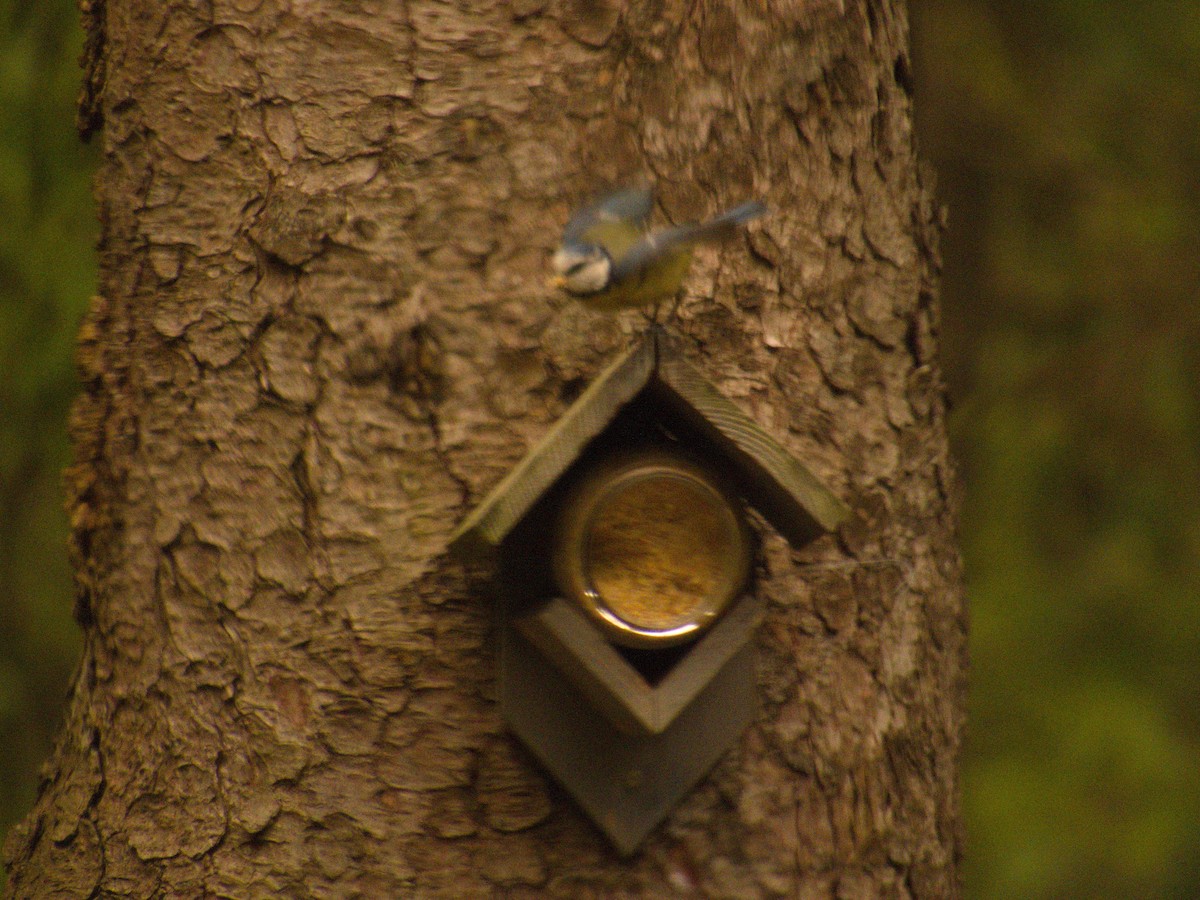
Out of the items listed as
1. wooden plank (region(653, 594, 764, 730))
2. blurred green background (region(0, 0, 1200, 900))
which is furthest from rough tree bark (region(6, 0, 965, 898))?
blurred green background (region(0, 0, 1200, 900))

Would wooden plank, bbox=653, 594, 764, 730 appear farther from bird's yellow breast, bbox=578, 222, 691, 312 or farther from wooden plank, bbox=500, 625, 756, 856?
bird's yellow breast, bbox=578, 222, 691, 312

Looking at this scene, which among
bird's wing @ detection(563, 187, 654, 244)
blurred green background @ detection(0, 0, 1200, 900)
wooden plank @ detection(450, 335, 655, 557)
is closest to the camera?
wooden plank @ detection(450, 335, 655, 557)

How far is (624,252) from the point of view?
1359 millimetres

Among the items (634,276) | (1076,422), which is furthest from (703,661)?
(1076,422)

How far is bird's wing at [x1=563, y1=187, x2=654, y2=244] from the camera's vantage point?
1.47 meters

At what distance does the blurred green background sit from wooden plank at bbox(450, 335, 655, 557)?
5.80ft

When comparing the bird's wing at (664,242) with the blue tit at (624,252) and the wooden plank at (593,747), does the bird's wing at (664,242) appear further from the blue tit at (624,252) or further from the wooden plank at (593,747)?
the wooden plank at (593,747)

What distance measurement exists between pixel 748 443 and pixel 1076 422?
6.73ft

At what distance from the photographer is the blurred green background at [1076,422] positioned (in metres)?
3.09

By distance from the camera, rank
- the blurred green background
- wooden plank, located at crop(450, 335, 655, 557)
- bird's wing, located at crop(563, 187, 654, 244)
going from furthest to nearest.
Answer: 1. the blurred green background
2. bird's wing, located at crop(563, 187, 654, 244)
3. wooden plank, located at crop(450, 335, 655, 557)

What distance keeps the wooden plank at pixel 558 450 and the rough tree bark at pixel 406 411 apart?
7.6 inches

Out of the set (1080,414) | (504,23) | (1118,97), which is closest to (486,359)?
(504,23)

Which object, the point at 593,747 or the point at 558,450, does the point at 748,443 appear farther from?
the point at 593,747

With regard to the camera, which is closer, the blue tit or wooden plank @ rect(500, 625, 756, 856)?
the blue tit
